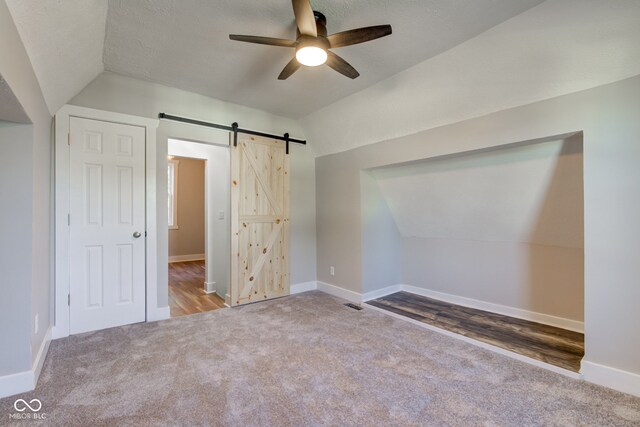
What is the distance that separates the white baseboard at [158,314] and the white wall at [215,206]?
32.8 inches

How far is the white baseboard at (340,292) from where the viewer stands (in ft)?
13.1

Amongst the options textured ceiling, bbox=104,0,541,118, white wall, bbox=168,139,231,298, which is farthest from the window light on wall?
textured ceiling, bbox=104,0,541,118

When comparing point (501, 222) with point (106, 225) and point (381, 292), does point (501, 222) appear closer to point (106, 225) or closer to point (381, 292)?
point (381, 292)

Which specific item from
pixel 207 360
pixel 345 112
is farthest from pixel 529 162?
pixel 207 360

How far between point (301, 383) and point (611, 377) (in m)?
2.14

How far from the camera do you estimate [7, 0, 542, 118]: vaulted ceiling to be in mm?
1945

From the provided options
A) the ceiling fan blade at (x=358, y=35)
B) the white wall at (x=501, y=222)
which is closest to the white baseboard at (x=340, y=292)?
the white wall at (x=501, y=222)

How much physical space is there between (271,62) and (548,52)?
2205 millimetres

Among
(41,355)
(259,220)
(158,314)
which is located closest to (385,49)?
(259,220)

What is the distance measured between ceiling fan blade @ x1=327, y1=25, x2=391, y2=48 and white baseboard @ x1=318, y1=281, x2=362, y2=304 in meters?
3.02

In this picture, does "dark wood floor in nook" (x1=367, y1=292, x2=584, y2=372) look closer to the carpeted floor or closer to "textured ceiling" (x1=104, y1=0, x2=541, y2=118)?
the carpeted floor

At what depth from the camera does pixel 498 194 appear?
3168 mm

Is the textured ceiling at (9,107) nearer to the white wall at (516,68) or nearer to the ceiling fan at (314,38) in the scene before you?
the ceiling fan at (314,38)

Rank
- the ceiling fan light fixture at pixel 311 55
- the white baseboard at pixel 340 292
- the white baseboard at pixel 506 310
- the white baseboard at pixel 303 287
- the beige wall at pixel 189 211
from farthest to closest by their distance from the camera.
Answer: the beige wall at pixel 189 211, the white baseboard at pixel 303 287, the white baseboard at pixel 340 292, the white baseboard at pixel 506 310, the ceiling fan light fixture at pixel 311 55
